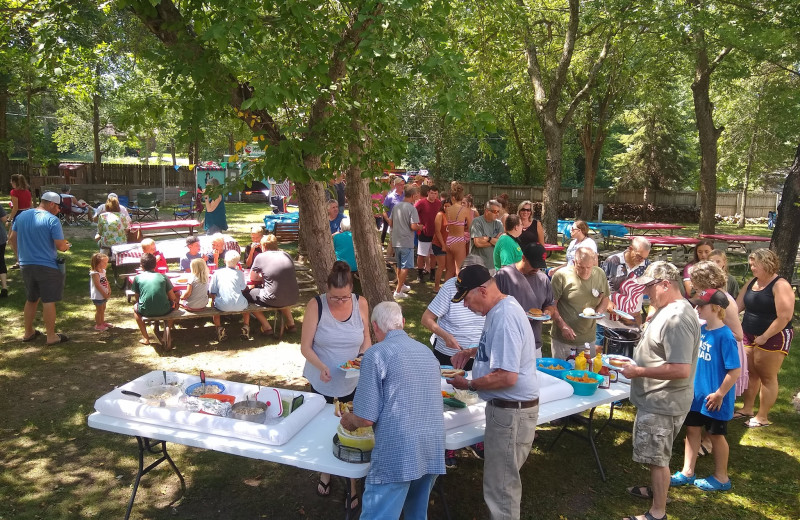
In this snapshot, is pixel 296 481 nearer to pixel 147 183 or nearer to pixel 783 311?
pixel 783 311

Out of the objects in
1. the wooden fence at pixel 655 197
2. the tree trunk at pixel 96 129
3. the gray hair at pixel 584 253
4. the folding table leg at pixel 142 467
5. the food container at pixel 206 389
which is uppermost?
the tree trunk at pixel 96 129

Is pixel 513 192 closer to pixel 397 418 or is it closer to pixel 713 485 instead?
pixel 713 485

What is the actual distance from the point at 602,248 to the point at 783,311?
1190 cm

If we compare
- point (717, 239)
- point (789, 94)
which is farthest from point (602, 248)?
point (789, 94)

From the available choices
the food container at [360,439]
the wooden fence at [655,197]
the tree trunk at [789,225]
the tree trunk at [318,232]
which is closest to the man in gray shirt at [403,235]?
the tree trunk at [318,232]

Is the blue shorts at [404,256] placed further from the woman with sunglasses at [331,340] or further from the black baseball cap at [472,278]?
the black baseball cap at [472,278]

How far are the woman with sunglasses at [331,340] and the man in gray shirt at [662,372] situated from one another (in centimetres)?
189

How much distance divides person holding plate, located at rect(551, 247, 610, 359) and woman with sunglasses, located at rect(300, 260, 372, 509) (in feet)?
6.55

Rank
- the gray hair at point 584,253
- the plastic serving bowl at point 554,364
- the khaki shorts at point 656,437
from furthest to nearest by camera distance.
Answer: the gray hair at point 584,253
the plastic serving bowl at point 554,364
the khaki shorts at point 656,437

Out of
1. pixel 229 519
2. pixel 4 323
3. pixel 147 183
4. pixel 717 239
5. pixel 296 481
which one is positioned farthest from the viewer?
pixel 147 183

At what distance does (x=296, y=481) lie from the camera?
4672 millimetres

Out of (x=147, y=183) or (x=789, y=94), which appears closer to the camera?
(x=789, y=94)

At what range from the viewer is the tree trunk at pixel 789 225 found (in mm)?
10156

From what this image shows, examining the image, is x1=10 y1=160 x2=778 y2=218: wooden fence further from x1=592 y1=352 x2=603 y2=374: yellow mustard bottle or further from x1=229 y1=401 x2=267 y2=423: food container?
x1=229 y1=401 x2=267 y2=423: food container
